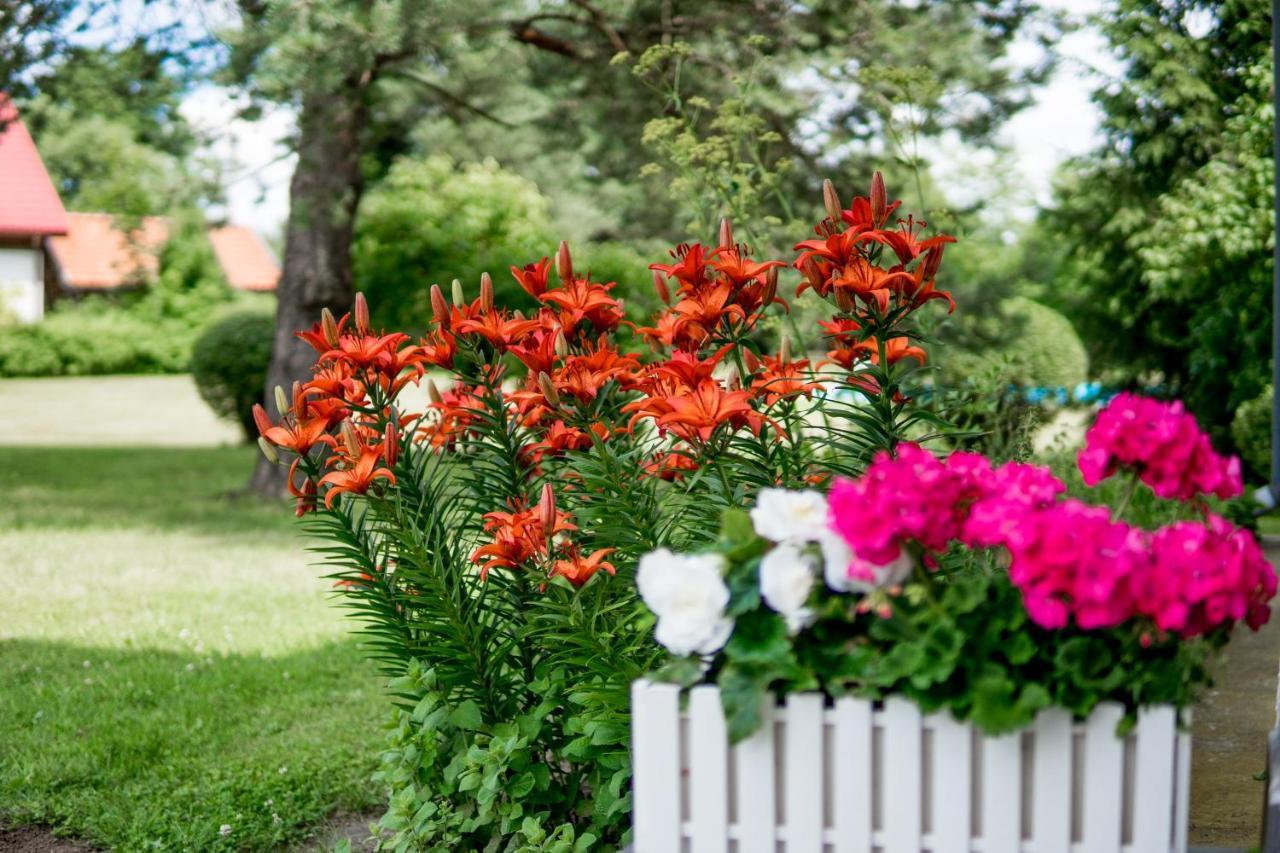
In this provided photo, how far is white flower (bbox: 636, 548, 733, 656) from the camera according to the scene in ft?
5.71

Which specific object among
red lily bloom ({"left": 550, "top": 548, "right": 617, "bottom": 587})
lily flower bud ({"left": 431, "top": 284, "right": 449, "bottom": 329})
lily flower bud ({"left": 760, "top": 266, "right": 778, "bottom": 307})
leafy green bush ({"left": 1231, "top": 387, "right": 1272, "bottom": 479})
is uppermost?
lily flower bud ({"left": 760, "top": 266, "right": 778, "bottom": 307})

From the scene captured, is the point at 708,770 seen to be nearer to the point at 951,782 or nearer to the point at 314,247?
the point at 951,782

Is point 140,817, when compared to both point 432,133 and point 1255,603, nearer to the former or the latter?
point 1255,603

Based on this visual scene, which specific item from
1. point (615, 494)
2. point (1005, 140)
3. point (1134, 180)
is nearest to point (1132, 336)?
point (1134, 180)

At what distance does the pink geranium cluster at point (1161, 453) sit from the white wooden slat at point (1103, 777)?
0.33 meters

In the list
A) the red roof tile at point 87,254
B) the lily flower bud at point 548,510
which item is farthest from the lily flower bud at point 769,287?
the red roof tile at point 87,254

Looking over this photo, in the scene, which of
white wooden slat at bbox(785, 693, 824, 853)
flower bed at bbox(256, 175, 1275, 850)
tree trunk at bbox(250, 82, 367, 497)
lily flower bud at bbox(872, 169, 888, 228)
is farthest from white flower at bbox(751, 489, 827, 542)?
tree trunk at bbox(250, 82, 367, 497)

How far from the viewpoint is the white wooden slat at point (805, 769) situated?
172 centimetres

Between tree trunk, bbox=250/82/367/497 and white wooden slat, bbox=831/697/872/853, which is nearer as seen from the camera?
white wooden slat, bbox=831/697/872/853

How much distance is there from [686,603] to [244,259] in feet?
118

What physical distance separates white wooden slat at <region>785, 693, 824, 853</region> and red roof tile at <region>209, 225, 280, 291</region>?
33859 millimetres

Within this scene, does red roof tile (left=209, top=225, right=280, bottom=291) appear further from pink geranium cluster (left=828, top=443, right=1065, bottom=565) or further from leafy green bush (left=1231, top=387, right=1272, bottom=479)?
pink geranium cluster (left=828, top=443, right=1065, bottom=565)

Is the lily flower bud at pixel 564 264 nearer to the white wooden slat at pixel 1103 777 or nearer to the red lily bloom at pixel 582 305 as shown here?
the red lily bloom at pixel 582 305

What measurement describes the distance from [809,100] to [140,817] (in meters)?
7.82
